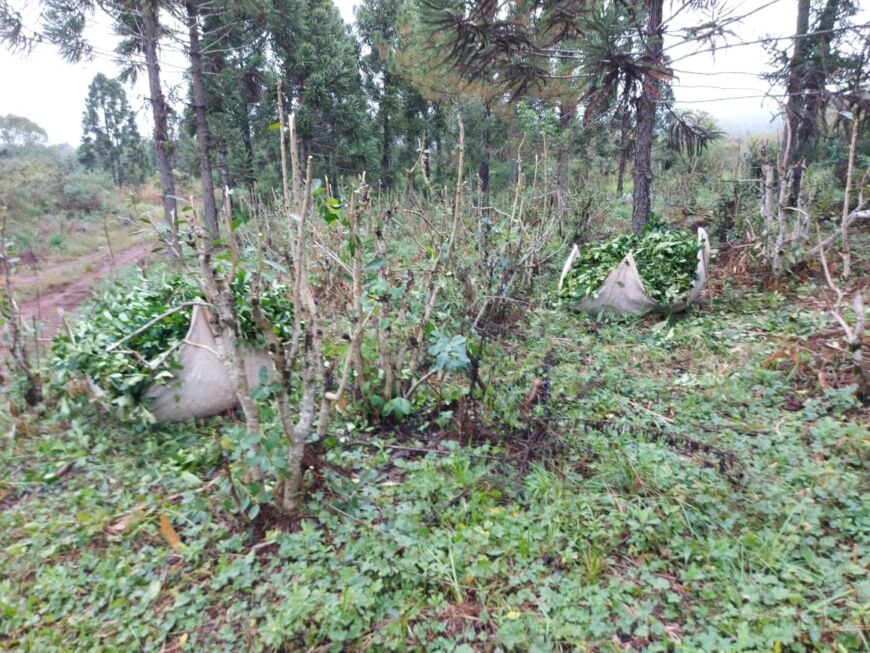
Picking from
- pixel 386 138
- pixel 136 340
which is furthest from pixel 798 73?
pixel 386 138

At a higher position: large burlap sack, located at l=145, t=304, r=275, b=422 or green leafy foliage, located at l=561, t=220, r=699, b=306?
green leafy foliage, located at l=561, t=220, r=699, b=306

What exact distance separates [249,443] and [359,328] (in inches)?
24.6

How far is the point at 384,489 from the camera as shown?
203 centimetres

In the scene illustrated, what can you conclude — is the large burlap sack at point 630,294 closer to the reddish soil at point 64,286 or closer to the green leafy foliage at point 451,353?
the green leafy foliage at point 451,353

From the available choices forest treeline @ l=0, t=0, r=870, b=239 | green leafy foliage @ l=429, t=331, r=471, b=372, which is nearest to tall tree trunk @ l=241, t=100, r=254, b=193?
forest treeline @ l=0, t=0, r=870, b=239

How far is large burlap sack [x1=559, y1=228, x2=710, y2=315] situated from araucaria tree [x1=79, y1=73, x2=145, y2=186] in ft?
93.8

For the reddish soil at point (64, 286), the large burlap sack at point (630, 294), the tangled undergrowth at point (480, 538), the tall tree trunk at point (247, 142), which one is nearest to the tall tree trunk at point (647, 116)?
the large burlap sack at point (630, 294)

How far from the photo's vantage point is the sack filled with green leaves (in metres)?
2.41

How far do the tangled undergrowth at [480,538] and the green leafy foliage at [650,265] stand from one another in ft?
5.33

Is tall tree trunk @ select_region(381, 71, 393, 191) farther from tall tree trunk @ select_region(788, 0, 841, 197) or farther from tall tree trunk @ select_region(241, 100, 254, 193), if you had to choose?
tall tree trunk @ select_region(788, 0, 841, 197)

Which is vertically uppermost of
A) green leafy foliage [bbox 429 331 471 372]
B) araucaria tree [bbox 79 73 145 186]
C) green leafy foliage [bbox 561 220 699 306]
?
araucaria tree [bbox 79 73 145 186]

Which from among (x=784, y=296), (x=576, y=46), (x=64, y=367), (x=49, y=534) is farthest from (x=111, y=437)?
(x=576, y=46)

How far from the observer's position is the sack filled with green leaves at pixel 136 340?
241 centimetres

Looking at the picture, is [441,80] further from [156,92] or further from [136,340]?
[136,340]
